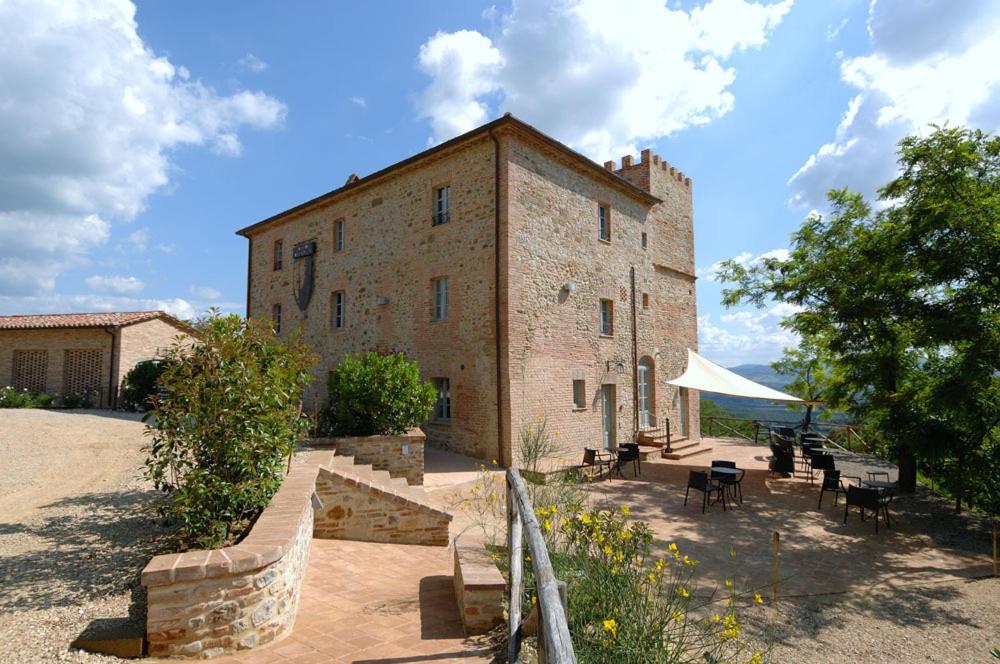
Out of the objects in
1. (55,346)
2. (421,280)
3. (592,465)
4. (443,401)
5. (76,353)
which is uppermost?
(421,280)

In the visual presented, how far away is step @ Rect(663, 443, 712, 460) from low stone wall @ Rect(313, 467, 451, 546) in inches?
381

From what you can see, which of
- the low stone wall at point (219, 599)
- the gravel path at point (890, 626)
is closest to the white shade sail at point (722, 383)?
the gravel path at point (890, 626)

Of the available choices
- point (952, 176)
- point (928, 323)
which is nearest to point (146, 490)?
point (928, 323)

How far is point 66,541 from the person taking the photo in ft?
16.3

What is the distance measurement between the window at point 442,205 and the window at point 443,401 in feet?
13.3

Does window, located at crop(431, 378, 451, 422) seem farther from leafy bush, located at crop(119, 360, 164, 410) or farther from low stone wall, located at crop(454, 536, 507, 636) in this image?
leafy bush, located at crop(119, 360, 164, 410)

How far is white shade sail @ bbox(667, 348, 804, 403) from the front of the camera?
1202 centimetres

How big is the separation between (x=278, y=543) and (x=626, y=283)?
12974 millimetres

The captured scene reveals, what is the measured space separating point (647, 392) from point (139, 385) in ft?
52.9

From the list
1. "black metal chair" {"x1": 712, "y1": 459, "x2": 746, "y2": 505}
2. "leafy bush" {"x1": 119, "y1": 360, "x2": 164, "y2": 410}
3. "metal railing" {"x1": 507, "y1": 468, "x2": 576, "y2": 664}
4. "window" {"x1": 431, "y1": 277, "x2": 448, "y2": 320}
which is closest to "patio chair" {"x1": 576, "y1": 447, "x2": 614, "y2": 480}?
"black metal chair" {"x1": 712, "y1": 459, "x2": 746, "y2": 505}

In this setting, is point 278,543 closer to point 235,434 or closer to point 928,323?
point 235,434

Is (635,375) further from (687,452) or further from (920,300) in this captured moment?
(920,300)

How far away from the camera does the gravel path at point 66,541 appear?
336 cm

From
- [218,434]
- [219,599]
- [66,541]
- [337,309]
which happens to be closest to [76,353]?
[337,309]
